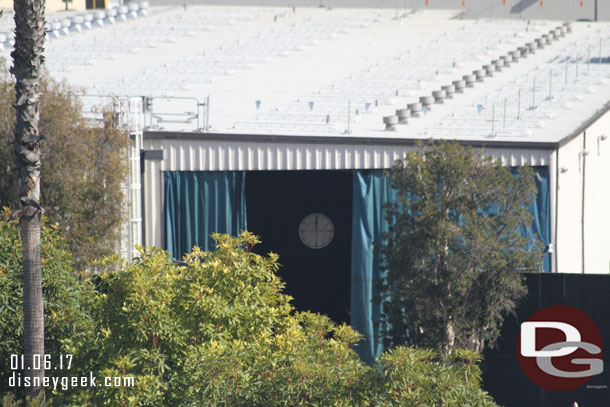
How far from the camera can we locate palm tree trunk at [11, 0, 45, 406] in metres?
12.0

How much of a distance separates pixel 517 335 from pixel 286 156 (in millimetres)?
6663

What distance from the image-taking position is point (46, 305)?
13.6 metres

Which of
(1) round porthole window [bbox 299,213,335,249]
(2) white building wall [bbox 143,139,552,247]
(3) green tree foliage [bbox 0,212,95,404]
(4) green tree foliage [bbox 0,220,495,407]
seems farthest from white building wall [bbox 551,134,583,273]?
(3) green tree foliage [bbox 0,212,95,404]

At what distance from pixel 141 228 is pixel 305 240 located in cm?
626

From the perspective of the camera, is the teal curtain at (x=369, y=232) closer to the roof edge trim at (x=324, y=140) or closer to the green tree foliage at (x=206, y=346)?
the roof edge trim at (x=324, y=140)

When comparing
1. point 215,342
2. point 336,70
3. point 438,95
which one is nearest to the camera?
point 215,342

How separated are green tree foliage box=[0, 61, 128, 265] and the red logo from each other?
9155mm

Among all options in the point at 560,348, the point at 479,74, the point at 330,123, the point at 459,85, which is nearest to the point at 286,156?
the point at 330,123

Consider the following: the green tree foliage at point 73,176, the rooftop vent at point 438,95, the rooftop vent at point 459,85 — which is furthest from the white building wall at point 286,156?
the rooftop vent at point 459,85

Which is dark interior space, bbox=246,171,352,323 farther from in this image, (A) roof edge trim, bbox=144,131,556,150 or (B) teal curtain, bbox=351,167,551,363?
(A) roof edge trim, bbox=144,131,556,150

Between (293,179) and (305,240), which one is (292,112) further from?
(305,240)

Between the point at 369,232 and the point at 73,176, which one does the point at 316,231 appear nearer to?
the point at 369,232

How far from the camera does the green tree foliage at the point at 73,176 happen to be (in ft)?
61.6

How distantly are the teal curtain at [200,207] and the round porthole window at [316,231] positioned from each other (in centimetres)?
374
